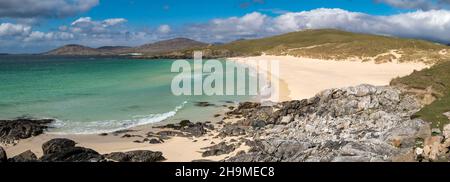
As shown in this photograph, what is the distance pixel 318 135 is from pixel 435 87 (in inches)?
325

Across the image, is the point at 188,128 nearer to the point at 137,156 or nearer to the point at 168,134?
the point at 168,134

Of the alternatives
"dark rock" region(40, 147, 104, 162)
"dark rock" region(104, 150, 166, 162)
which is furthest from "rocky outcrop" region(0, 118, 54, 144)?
"dark rock" region(104, 150, 166, 162)

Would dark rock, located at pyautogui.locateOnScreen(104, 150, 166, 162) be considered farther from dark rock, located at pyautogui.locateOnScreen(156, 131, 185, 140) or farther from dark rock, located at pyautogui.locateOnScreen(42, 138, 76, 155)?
dark rock, located at pyautogui.locateOnScreen(156, 131, 185, 140)

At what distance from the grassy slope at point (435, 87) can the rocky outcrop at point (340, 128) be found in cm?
66

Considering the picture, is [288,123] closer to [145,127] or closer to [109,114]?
[145,127]

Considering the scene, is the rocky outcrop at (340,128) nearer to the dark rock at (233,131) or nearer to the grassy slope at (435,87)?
the dark rock at (233,131)

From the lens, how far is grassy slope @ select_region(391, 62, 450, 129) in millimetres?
15840

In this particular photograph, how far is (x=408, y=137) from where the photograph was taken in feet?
44.4

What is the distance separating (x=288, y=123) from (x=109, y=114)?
41.4ft

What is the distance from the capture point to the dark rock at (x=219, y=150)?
661 inches

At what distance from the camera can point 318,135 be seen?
16.9m

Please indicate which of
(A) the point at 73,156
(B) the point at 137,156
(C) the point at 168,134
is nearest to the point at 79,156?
(A) the point at 73,156

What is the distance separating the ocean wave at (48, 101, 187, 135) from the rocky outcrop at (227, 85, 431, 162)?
5594 mm

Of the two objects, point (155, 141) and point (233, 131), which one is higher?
point (233, 131)
